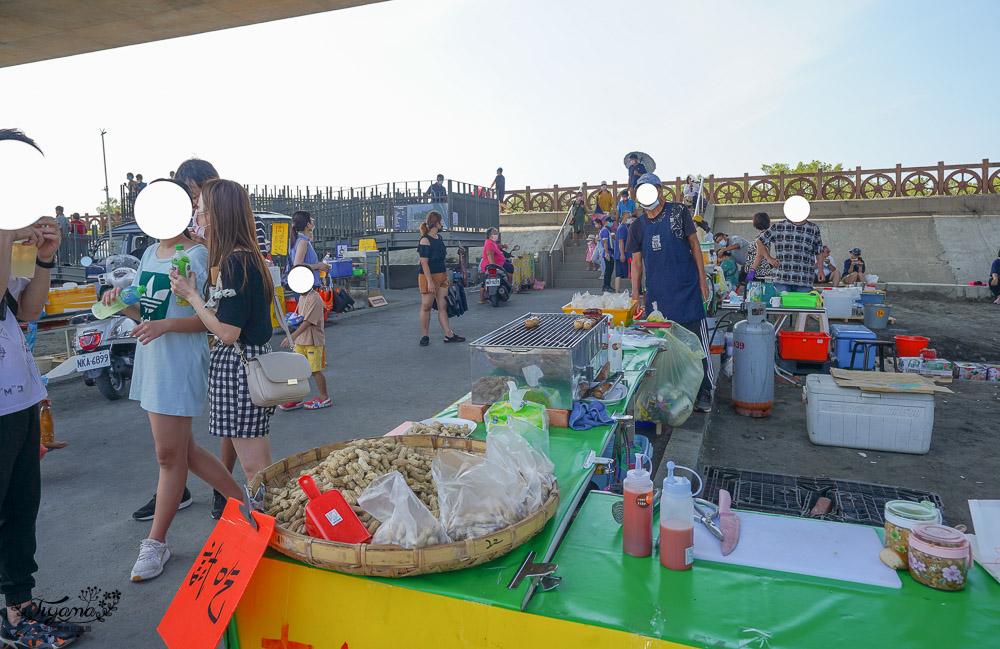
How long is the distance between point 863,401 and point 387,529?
4.70 meters

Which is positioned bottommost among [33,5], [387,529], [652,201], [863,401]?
[863,401]

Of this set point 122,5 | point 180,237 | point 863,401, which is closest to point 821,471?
point 863,401

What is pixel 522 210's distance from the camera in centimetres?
2722

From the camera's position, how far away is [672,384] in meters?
4.84

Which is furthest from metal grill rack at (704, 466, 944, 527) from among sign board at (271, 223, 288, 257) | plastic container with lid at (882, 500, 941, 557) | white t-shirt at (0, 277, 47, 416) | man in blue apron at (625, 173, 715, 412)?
sign board at (271, 223, 288, 257)

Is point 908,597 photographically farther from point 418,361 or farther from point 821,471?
point 418,361

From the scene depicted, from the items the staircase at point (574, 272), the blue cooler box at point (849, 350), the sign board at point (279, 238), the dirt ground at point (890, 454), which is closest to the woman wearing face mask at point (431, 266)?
the sign board at point (279, 238)

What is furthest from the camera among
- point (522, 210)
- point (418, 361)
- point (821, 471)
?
point (522, 210)

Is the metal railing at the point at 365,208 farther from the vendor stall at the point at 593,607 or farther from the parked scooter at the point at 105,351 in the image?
the vendor stall at the point at 593,607

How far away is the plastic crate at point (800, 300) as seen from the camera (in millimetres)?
7066

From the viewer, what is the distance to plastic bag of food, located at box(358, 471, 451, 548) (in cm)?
169

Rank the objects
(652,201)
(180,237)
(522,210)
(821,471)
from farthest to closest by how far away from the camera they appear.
Result: (522,210), (652,201), (821,471), (180,237)

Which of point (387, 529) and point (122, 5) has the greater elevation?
point (122, 5)

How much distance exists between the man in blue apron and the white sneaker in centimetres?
430
